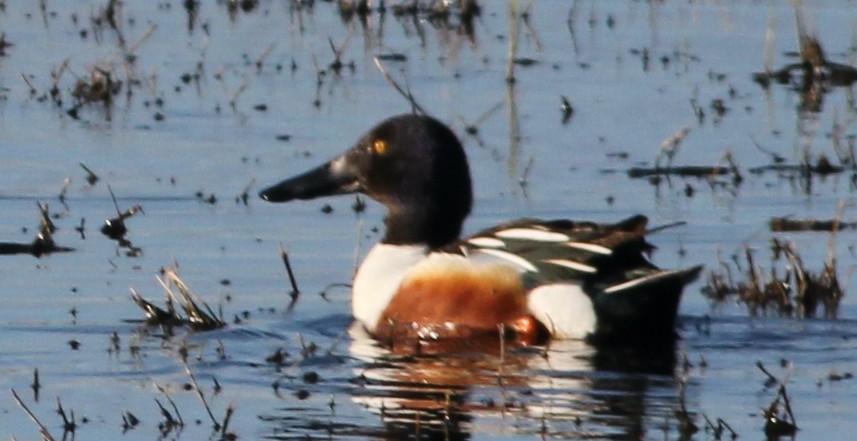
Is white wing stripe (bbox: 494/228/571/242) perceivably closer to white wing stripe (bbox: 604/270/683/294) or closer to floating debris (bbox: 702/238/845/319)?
white wing stripe (bbox: 604/270/683/294)

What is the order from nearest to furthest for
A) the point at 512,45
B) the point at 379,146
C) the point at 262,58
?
1. the point at 379,146
2. the point at 512,45
3. the point at 262,58

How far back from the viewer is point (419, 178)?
9758 millimetres

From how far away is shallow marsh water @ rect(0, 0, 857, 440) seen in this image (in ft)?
25.5

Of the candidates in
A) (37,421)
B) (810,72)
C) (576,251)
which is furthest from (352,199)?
(37,421)

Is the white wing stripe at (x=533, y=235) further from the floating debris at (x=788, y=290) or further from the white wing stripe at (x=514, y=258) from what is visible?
the floating debris at (x=788, y=290)

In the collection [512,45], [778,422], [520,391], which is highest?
[512,45]

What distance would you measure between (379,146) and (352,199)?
1.87 meters

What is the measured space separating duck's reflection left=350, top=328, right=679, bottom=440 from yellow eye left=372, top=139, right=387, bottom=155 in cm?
97

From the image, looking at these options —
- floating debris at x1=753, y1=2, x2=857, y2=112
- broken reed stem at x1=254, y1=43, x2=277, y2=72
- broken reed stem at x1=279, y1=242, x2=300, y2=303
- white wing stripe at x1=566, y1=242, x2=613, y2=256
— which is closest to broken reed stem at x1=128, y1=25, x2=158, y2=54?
broken reed stem at x1=254, y1=43, x2=277, y2=72

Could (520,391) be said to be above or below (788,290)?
below

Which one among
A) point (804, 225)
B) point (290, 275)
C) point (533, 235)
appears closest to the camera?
point (533, 235)

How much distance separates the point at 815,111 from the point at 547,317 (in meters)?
5.39

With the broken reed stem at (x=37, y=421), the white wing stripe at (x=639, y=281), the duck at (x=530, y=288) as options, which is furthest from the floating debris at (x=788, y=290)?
the broken reed stem at (x=37, y=421)

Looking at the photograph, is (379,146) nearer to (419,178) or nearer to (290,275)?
(419,178)
